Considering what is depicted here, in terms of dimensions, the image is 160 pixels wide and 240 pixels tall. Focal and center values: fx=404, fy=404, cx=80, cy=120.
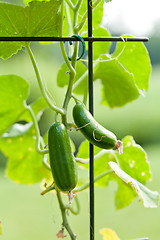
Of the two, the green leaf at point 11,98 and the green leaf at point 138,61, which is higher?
the green leaf at point 138,61

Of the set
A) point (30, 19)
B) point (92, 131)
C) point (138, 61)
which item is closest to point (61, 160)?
point (92, 131)

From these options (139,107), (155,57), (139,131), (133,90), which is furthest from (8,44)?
(155,57)

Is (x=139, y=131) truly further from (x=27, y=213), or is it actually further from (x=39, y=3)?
(x=39, y=3)

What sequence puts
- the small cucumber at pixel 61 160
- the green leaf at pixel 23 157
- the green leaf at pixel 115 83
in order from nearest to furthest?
the small cucumber at pixel 61 160
the green leaf at pixel 115 83
the green leaf at pixel 23 157

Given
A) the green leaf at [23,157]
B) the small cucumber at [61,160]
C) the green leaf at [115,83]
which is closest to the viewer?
the small cucumber at [61,160]

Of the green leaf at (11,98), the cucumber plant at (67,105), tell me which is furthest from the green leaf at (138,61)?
the green leaf at (11,98)

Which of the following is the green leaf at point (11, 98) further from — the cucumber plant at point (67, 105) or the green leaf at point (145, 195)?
the green leaf at point (145, 195)

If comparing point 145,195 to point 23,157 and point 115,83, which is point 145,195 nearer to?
point 115,83
